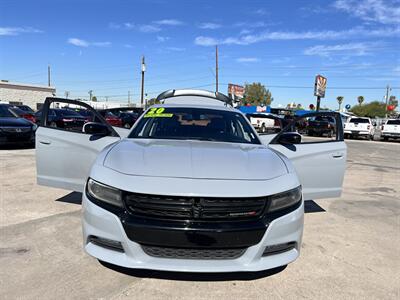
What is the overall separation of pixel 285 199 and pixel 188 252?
2.83 ft

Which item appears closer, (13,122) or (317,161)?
(317,161)

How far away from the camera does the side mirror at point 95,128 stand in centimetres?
392

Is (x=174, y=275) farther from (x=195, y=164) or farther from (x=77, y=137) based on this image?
(x=77, y=137)

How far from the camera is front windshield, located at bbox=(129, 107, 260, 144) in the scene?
12.8 feet

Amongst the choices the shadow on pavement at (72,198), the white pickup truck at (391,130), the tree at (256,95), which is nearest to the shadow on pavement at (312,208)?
the shadow on pavement at (72,198)

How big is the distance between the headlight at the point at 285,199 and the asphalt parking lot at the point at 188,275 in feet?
2.44

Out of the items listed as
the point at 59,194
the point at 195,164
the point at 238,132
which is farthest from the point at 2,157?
the point at 195,164

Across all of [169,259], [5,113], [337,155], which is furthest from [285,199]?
[5,113]

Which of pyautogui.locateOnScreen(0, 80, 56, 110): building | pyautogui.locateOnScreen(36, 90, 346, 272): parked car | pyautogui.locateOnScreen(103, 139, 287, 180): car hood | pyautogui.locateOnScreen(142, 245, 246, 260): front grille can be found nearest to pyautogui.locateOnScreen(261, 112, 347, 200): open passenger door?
pyautogui.locateOnScreen(103, 139, 287, 180): car hood

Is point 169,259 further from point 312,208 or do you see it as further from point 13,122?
point 13,122

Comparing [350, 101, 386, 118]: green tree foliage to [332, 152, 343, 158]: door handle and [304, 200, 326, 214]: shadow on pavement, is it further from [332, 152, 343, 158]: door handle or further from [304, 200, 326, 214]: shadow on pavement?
[332, 152, 343, 158]: door handle

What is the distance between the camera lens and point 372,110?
90562mm

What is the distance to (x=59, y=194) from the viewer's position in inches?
215

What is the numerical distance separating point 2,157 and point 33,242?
649 centimetres
